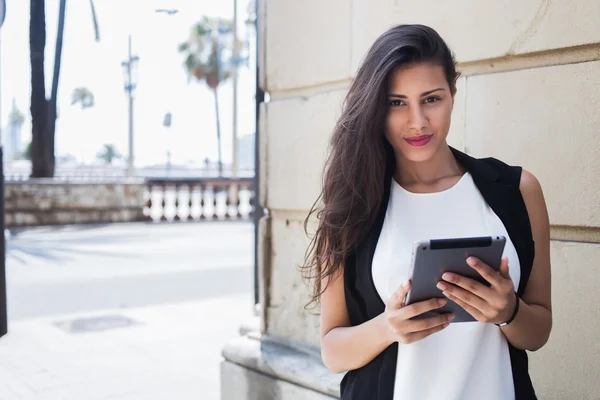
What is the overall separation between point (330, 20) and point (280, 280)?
4.67ft

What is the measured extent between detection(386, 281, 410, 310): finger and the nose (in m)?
0.47

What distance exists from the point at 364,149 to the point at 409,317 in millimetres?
520

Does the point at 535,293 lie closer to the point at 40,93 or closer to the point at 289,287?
the point at 289,287

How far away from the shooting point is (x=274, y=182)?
3.62 meters

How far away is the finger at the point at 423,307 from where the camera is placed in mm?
1472

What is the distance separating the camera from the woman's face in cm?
→ 172

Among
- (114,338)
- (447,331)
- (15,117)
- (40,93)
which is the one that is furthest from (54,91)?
(15,117)

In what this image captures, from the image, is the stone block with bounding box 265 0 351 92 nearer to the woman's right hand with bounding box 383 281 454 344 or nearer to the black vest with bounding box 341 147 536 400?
the black vest with bounding box 341 147 536 400

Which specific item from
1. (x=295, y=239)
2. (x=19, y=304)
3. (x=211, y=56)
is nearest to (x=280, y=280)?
(x=295, y=239)

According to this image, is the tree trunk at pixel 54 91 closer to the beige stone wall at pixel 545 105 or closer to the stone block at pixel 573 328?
the beige stone wall at pixel 545 105

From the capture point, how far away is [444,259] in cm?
141

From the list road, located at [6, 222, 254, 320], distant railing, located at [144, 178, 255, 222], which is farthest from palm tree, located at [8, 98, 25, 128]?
road, located at [6, 222, 254, 320]

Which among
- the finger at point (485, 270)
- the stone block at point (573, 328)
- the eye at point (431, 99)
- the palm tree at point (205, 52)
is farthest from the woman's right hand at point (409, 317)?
the palm tree at point (205, 52)

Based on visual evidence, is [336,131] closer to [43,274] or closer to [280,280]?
[280,280]
